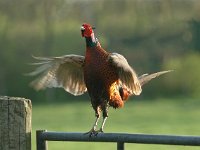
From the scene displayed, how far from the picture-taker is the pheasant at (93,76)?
201 inches

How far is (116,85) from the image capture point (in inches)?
209

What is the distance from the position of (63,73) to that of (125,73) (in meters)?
0.63

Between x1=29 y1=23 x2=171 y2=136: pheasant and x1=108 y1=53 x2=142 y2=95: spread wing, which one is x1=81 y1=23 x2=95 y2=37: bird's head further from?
x1=108 y1=53 x2=142 y2=95: spread wing

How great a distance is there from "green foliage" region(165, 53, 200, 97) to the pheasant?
1546 cm

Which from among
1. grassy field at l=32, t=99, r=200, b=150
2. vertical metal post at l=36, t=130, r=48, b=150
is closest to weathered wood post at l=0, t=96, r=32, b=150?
vertical metal post at l=36, t=130, r=48, b=150

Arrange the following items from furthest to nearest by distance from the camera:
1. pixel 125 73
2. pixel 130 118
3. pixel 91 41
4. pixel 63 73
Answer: pixel 130 118 < pixel 63 73 < pixel 91 41 < pixel 125 73

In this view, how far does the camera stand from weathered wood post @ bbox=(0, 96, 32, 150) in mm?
3783

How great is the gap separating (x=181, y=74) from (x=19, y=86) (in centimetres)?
455

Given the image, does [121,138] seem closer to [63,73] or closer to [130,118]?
[63,73]

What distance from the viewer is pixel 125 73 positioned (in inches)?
194

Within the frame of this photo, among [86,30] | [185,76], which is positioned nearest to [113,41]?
[185,76]

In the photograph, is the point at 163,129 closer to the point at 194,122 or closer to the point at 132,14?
the point at 194,122

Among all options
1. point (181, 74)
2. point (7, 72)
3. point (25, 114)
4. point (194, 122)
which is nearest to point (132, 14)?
point (181, 74)

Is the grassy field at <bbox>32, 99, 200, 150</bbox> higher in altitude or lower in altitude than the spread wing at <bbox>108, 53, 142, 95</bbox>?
higher
